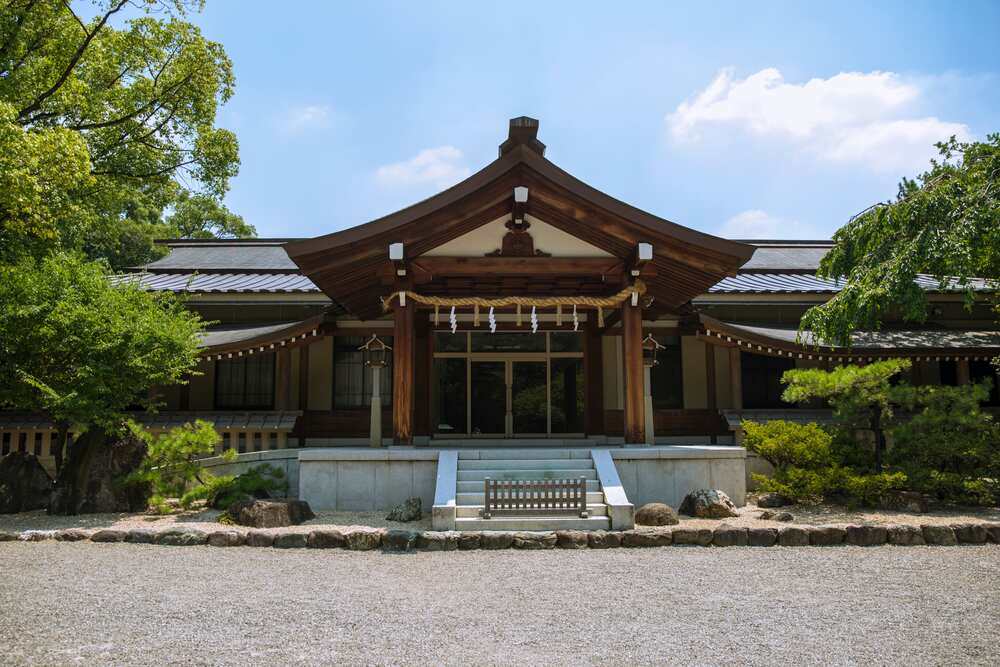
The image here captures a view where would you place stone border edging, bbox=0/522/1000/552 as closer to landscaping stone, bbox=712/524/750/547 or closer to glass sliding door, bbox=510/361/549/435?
landscaping stone, bbox=712/524/750/547

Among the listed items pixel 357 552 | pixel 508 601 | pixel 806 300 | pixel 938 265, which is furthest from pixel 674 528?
pixel 806 300

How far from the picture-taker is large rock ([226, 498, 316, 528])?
7.61m

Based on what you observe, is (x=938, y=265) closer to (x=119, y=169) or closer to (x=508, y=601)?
(x=508, y=601)

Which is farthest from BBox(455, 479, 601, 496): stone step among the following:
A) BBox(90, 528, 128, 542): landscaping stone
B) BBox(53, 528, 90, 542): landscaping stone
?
BBox(53, 528, 90, 542): landscaping stone

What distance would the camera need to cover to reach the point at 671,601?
4988 millimetres

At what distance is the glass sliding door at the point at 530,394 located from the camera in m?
13.0

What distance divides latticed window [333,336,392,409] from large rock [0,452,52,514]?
5082 mm

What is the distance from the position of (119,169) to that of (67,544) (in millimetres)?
9567

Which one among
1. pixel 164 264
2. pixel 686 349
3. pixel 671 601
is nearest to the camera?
pixel 671 601

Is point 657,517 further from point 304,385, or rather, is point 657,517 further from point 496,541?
point 304,385

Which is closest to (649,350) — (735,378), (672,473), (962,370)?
(672,473)

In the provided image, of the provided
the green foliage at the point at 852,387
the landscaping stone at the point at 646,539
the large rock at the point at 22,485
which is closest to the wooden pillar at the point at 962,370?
the green foliage at the point at 852,387

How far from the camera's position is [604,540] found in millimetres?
6879

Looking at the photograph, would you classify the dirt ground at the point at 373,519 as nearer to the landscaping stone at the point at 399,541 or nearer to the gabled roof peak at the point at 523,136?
the landscaping stone at the point at 399,541
